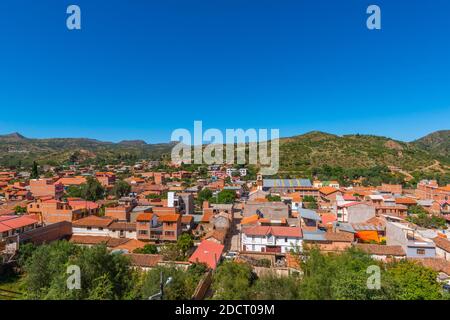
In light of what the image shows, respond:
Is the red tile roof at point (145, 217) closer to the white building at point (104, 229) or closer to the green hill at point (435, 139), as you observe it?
the white building at point (104, 229)

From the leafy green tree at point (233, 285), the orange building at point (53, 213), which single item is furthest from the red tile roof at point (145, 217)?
the leafy green tree at point (233, 285)

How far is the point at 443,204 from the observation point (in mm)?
43094

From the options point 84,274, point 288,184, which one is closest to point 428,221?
point 288,184

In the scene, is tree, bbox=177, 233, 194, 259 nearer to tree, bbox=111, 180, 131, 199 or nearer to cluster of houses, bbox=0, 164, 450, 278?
cluster of houses, bbox=0, 164, 450, 278

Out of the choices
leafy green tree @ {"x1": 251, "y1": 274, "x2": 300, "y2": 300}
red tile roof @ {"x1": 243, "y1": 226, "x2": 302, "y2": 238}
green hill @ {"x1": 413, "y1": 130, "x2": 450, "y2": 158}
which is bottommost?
red tile roof @ {"x1": 243, "y1": 226, "x2": 302, "y2": 238}

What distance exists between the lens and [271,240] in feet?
83.6

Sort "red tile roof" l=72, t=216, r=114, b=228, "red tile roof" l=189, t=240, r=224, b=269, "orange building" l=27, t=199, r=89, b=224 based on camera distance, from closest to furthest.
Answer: "red tile roof" l=189, t=240, r=224, b=269, "red tile roof" l=72, t=216, r=114, b=228, "orange building" l=27, t=199, r=89, b=224

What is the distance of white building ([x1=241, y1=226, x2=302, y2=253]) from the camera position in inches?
997

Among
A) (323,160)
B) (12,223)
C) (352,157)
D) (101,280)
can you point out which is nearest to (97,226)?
(12,223)

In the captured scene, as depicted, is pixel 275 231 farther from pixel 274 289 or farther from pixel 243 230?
pixel 274 289

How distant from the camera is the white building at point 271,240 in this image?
25.3 m

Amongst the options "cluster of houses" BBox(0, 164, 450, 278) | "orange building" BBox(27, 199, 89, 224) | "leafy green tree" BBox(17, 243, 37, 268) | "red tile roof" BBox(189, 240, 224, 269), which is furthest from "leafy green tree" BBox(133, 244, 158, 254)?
"orange building" BBox(27, 199, 89, 224)
